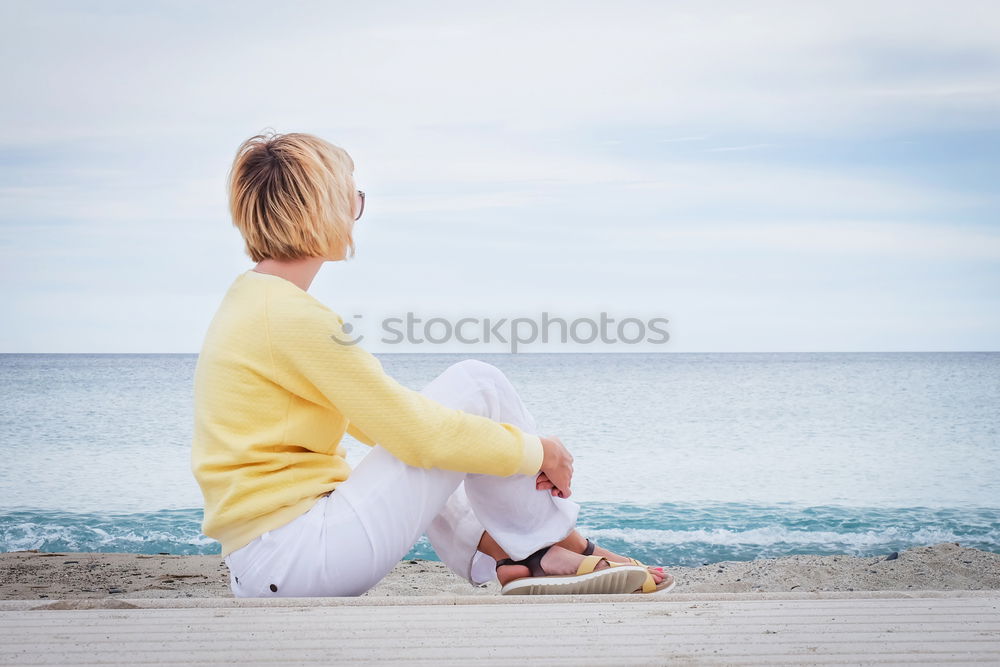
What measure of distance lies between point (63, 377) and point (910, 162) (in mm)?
26419

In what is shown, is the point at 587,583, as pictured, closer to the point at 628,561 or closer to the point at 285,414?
the point at 628,561

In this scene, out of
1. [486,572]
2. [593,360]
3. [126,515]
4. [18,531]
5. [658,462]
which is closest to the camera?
[486,572]

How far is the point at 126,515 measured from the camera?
7.18 metres

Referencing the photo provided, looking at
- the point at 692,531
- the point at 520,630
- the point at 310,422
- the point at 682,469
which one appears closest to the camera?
the point at 520,630

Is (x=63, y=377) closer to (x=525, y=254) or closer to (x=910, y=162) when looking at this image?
(x=525, y=254)

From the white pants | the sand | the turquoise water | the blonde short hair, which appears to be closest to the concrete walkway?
the white pants

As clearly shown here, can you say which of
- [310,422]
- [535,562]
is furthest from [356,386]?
[535,562]

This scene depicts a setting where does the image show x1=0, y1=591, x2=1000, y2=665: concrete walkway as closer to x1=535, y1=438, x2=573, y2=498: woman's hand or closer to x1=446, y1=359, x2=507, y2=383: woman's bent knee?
x1=535, y1=438, x2=573, y2=498: woman's hand

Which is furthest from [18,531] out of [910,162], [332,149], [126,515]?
[910,162]

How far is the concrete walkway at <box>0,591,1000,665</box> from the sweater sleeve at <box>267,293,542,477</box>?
345mm

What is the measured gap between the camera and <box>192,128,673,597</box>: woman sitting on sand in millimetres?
1832

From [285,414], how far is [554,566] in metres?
0.80

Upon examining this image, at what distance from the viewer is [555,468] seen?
6.95ft

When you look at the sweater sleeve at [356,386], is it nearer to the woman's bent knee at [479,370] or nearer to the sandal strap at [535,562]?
the woman's bent knee at [479,370]
